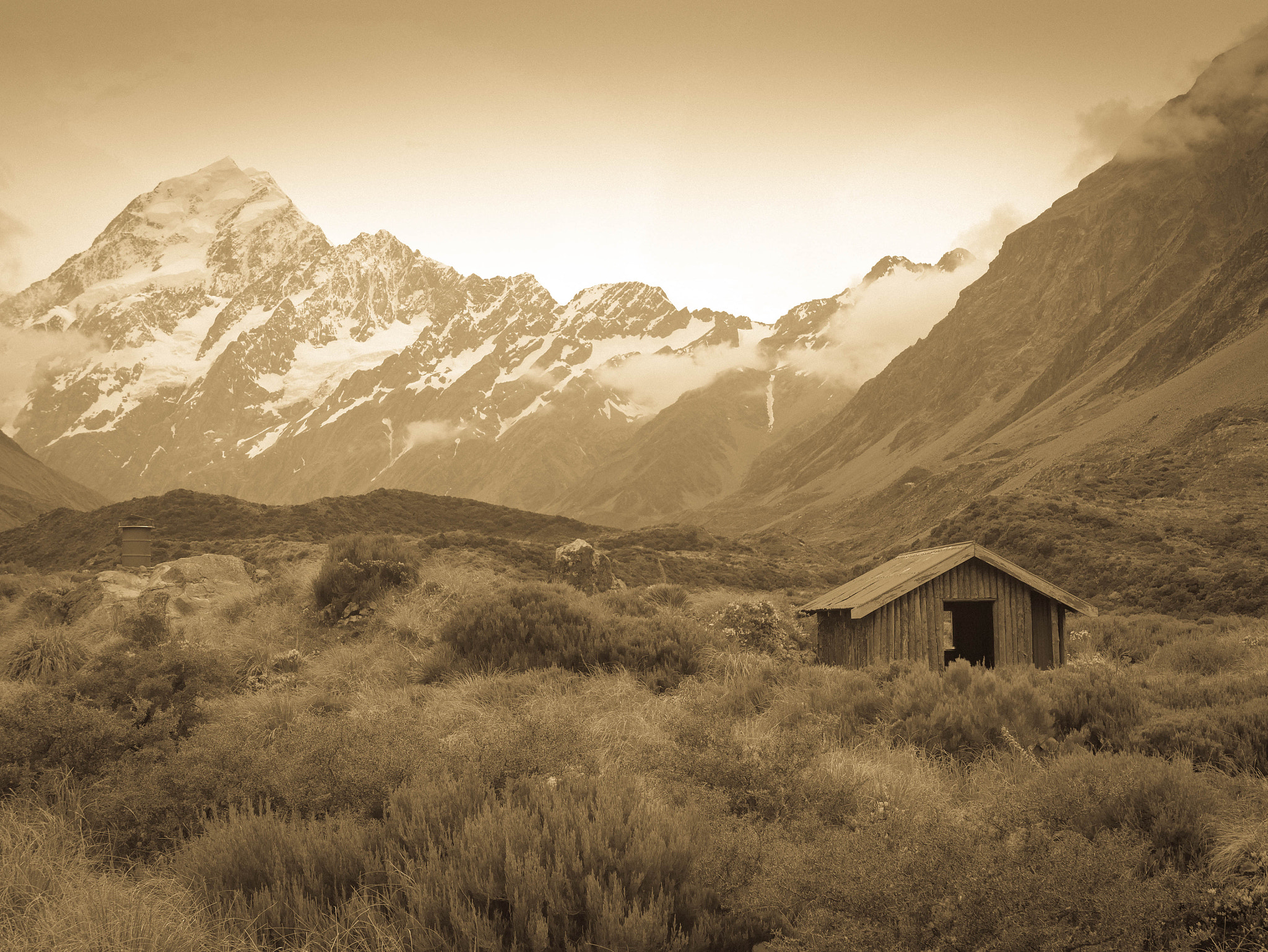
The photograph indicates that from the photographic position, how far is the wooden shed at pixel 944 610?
495 inches

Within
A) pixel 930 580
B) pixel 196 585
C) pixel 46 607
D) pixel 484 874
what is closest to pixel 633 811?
pixel 484 874

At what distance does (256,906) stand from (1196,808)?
4.95m

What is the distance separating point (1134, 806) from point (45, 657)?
12.2m

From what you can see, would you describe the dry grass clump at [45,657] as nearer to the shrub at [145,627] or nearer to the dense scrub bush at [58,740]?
the shrub at [145,627]

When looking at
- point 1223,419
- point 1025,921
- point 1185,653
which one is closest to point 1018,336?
point 1223,419

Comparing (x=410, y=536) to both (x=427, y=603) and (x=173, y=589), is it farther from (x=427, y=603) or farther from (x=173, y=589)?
(x=427, y=603)

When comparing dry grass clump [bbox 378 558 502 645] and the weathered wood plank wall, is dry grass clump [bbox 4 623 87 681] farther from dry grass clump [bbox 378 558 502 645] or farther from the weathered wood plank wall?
the weathered wood plank wall

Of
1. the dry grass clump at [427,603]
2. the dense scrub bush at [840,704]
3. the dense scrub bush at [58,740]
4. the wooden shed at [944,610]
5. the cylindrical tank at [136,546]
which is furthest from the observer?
the cylindrical tank at [136,546]

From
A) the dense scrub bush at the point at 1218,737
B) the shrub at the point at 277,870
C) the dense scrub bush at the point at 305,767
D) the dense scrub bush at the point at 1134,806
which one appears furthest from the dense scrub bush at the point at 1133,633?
the shrub at the point at 277,870

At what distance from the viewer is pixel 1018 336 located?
3649 inches

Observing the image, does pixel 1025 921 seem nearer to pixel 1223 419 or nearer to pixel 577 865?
pixel 577 865

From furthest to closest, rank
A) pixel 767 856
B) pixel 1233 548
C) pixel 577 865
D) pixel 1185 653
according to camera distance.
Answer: pixel 1233 548 → pixel 1185 653 → pixel 767 856 → pixel 577 865

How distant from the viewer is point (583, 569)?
22109 mm

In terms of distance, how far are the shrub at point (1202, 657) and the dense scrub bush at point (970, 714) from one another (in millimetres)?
5774
